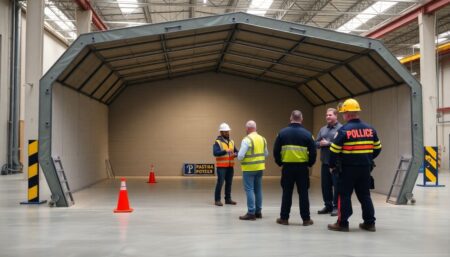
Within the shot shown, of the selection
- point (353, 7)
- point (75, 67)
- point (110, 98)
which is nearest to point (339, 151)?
point (75, 67)

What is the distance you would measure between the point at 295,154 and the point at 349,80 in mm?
6796

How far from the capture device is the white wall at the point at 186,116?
755 inches

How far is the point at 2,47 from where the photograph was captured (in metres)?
20.4

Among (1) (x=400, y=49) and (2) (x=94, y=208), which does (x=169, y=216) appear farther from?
(1) (x=400, y=49)

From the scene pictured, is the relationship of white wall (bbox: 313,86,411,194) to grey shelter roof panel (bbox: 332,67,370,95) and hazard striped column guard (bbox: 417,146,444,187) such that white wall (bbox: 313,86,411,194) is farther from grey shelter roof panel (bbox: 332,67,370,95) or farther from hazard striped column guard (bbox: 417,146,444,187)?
hazard striped column guard (bbox: 417,146,444,187)

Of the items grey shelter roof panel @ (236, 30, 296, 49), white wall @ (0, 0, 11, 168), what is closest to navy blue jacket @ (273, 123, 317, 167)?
grey shelter roof panel @ (236, 30, 296, 49)

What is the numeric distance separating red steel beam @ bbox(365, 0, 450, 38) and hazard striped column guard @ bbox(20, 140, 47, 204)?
50.8ft

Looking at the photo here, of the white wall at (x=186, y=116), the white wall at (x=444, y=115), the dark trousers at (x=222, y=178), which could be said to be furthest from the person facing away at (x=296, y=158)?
the white wall at (x=444, y=115)

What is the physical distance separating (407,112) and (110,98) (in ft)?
37.3

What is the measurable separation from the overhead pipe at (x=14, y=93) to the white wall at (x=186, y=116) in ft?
16.6

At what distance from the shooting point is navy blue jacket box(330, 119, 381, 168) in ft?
22.7

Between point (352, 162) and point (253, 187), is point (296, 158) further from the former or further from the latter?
point (253, 187)

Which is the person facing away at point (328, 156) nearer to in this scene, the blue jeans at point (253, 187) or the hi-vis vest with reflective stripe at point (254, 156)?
the hi-vis vest with reflective stripe at point (254, 156)

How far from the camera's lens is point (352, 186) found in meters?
7.01
